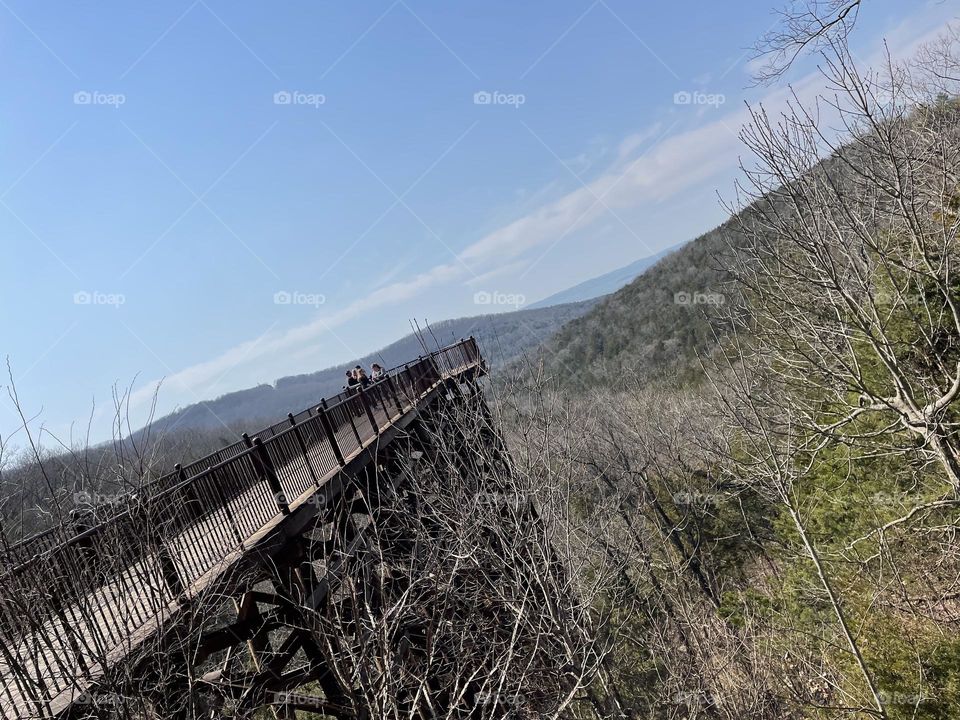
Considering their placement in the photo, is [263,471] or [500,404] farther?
[500,404]

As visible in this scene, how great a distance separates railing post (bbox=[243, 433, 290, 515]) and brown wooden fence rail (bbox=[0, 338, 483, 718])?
0.01 metres

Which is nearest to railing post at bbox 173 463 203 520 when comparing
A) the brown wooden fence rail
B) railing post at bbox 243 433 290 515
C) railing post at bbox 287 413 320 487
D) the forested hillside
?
the brown wooden fence rail

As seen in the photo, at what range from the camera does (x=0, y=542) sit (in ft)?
16.0

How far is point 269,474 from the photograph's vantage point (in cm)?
722

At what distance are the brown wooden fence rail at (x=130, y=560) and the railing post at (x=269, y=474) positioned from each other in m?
0.01

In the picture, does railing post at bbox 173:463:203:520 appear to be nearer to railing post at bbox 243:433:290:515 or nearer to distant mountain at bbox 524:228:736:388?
railing post at bbox 243:433:290:515

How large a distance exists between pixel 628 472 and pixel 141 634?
1848cm

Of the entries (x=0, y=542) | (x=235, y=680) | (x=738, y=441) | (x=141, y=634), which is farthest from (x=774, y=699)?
(x=0, y=542)

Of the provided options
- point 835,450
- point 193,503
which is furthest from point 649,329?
point 193,503

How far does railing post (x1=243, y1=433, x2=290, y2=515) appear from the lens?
7.11 metres

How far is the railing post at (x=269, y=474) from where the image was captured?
23.3 ft

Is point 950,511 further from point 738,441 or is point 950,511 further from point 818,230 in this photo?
point 818,230

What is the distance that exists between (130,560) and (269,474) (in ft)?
6.66

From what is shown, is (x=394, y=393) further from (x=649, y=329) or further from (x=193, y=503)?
(x=649, y=329)
